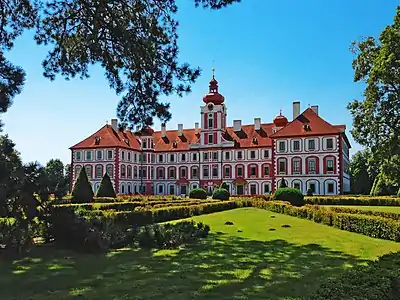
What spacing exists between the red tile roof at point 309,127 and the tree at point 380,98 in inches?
772

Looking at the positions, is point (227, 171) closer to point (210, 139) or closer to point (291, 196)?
point (210, 139)

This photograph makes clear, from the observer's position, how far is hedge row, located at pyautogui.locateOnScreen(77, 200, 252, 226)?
15594 millimetres

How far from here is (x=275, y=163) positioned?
50094 millimetres

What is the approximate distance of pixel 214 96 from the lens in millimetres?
58812

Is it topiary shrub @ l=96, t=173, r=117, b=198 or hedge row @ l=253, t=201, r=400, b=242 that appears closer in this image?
hedge row @ l=253, t=201, r=400, b=242

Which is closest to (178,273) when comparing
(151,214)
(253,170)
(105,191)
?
(151,214)

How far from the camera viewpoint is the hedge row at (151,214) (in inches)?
614

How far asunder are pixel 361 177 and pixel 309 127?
47.4ft

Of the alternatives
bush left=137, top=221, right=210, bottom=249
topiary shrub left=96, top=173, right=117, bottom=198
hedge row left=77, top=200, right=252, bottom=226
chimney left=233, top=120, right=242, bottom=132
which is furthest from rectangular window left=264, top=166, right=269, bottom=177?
bush left=137, top=221, right=210, bottom=249

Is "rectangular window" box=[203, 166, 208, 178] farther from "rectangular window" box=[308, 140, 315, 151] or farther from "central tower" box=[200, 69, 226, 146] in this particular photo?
"rectangular window" box=[308, 140, 315, 151]

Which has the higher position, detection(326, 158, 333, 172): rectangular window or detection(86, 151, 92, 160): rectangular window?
detection(86, 151, 92, 160): rectangular window

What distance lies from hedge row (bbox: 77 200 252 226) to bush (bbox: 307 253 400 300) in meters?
7.75

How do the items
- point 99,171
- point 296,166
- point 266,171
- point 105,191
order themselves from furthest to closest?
1. point 99,171
2. point 266,171
3. point 296,166
4. point 105,191

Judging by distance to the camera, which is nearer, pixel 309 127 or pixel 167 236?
pixel 167 236
